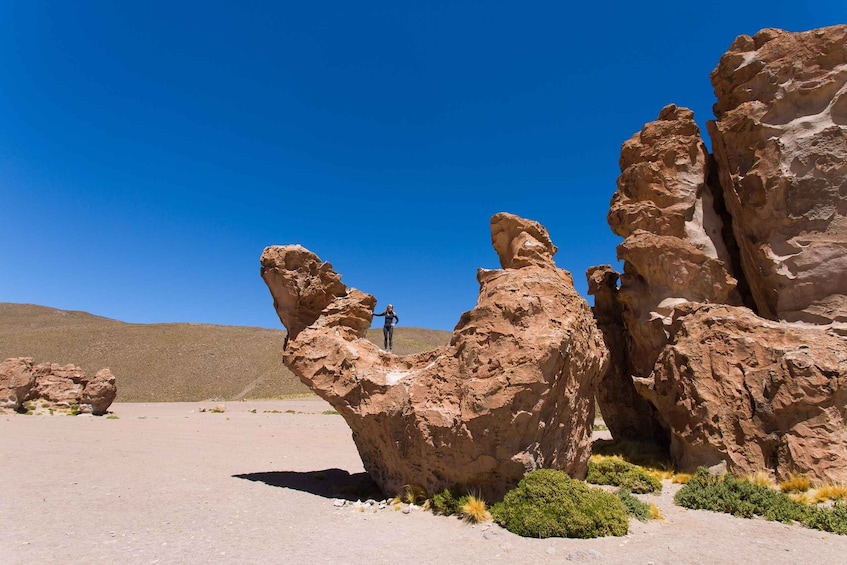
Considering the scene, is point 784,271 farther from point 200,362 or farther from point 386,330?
point 200,362

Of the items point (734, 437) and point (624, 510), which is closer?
point (624, 510)

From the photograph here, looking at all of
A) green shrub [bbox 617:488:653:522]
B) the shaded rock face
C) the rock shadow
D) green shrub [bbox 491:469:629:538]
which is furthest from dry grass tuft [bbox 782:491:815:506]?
the rock shadow

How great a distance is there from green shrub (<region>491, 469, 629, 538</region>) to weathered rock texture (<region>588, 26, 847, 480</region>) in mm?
4703

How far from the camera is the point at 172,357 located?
6794 centimetres

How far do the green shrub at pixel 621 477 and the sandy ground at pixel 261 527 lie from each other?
36 centimetres

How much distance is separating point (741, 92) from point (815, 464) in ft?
35.3

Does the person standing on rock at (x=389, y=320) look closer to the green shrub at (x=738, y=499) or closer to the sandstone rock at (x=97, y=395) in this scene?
the green shrub at (x=738, y=499)

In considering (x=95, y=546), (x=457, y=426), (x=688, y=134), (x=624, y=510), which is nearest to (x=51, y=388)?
(x=95, y=546)

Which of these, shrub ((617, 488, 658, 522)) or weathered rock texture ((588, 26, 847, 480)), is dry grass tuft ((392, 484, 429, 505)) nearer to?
shrub ((617, 488, 658, 522))

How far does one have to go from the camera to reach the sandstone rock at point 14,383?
2592 cm

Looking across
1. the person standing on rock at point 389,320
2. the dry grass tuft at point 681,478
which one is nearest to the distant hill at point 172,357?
the person standing on rock at point 389,320

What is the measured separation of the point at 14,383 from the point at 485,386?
97.0 ft

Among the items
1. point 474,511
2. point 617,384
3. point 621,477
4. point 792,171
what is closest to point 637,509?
point 621,477

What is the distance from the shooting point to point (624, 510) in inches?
321
